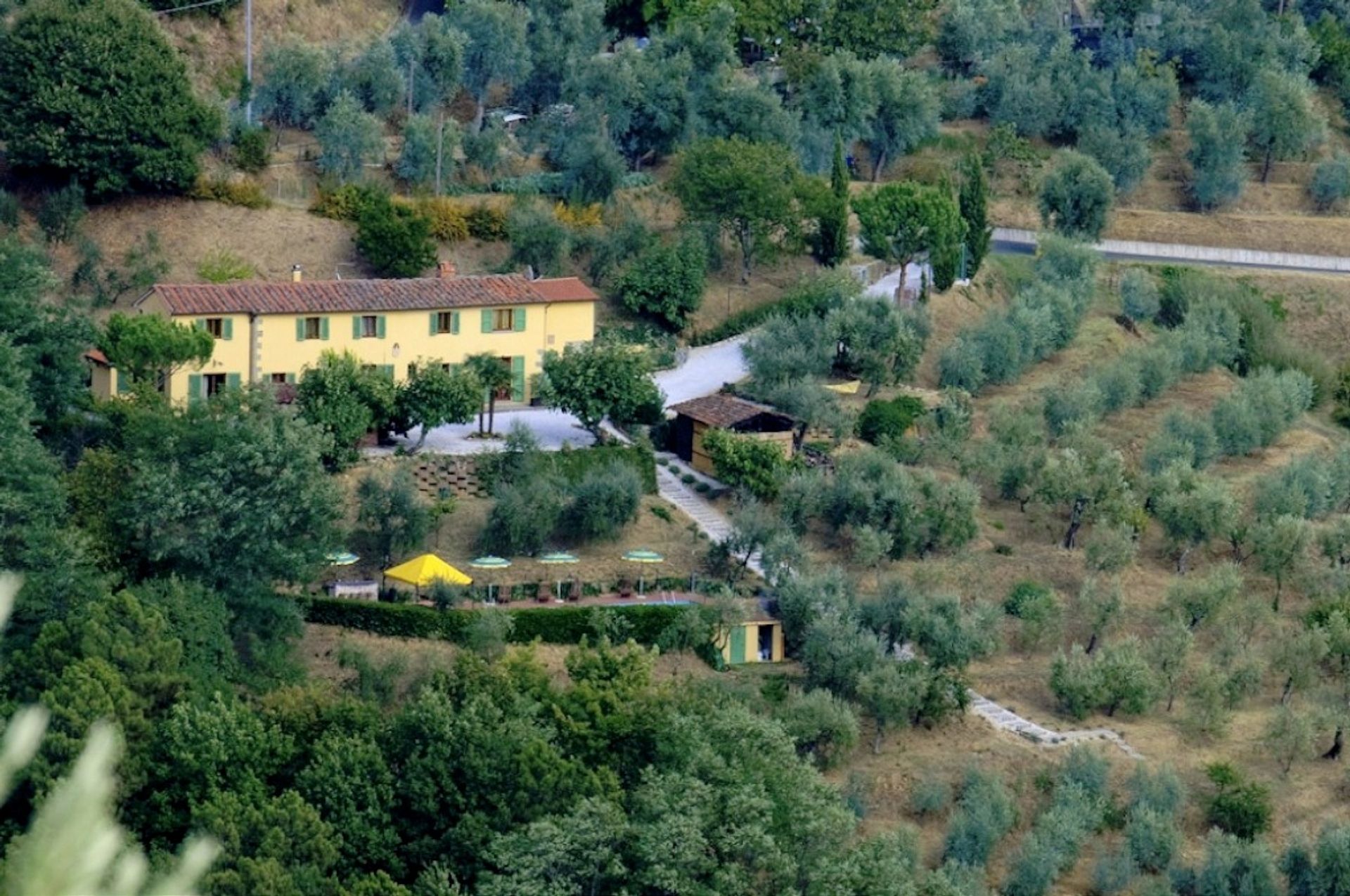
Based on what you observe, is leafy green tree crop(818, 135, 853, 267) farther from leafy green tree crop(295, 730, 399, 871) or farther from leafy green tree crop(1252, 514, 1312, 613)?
leafy green tree crop(295, 730, 399, 871)

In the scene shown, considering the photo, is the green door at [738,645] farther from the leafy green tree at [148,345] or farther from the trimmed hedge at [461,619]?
the leafy green tree at [148,345]

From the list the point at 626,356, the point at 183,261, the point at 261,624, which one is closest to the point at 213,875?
the point at 261,624

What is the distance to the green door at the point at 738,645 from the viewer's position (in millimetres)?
43281

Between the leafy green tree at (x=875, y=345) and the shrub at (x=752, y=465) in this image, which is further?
the leafy green tree at (x=875, y=345)

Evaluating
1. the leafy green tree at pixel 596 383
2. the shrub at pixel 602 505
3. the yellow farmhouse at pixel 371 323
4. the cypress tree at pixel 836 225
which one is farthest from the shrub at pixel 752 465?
the cypress tree at pixel 836 225

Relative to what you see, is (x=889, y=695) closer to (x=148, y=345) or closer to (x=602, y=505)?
(x=602, y=505)

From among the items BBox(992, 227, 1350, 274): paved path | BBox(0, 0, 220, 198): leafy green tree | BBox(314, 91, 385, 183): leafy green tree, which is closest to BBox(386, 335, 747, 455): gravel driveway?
BBox(314, 91, 385, 183): leafy green tree

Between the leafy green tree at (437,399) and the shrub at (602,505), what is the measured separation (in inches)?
124

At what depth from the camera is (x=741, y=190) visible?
58875 mm

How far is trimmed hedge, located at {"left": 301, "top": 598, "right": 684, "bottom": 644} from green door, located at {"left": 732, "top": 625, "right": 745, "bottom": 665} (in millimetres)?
1244

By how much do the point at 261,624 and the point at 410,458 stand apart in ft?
22.6

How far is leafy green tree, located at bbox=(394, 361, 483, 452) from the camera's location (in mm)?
46688

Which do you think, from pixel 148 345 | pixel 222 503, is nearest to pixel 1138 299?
pixel 148 345

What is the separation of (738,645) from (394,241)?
16317 millimetres
